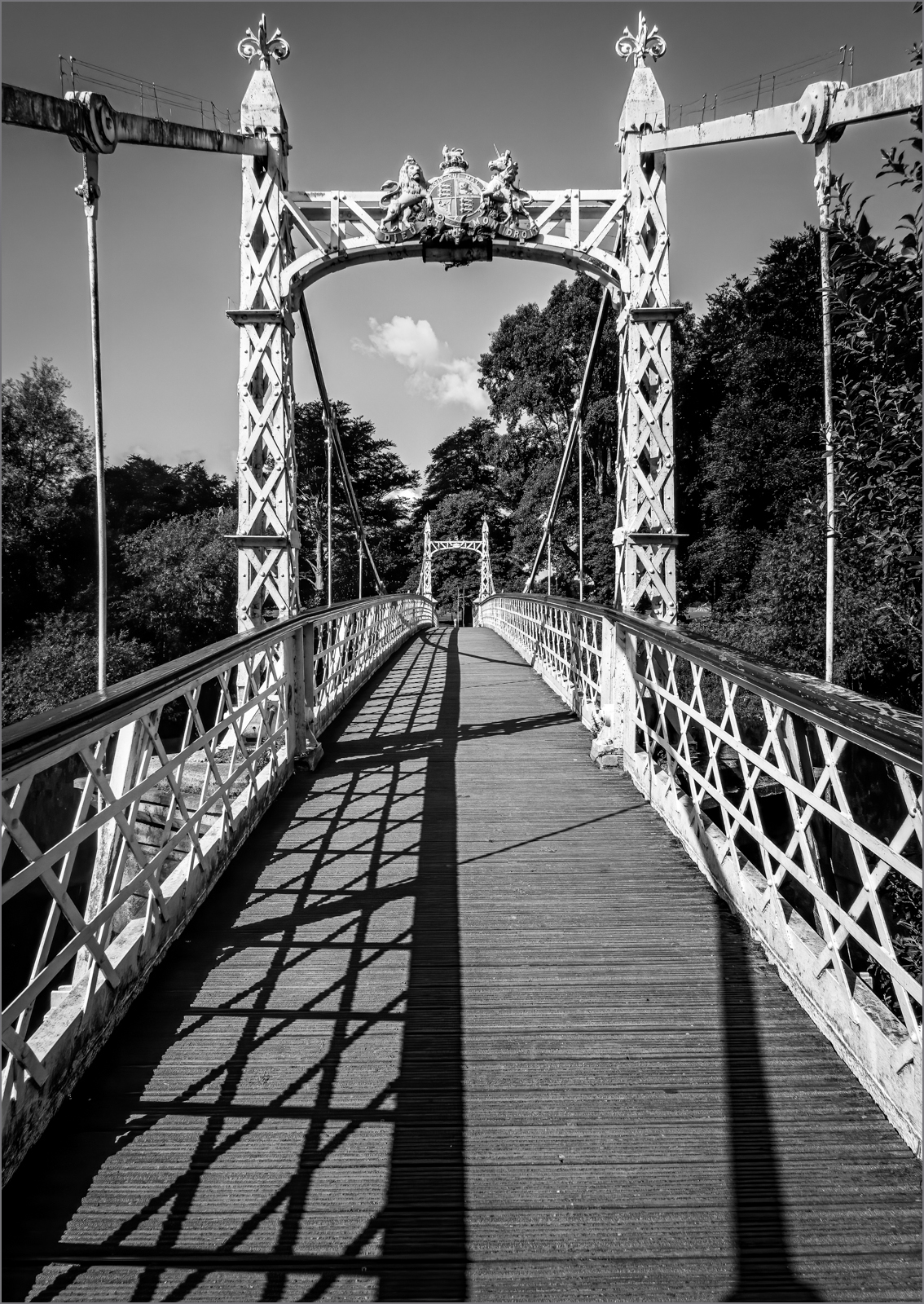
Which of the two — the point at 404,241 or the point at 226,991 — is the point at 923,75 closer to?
the point at 404,241

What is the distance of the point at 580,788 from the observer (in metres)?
4.65

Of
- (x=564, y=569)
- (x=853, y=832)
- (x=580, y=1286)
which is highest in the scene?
(x=564, y=569)

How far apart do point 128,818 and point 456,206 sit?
4573 millimetres

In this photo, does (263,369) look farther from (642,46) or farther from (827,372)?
(827,372)

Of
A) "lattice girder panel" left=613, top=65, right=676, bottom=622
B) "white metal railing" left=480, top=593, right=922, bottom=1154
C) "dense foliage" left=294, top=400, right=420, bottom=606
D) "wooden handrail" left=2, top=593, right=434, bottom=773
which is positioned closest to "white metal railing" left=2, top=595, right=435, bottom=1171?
"wooden handrail" left=2, top=593, right=434, bottom=773

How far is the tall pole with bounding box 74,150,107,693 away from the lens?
277 cm

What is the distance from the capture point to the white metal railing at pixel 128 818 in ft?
6.24

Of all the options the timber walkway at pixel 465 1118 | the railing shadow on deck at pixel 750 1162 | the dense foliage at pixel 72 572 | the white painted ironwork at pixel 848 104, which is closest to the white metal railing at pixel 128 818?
the timber walkway at pixel 465 1118

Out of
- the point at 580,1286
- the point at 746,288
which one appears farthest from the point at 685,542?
the point at 580,1286

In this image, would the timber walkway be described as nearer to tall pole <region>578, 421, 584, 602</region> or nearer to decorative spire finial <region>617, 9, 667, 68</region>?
tall pole <region>578, 421, 584, 602</region>

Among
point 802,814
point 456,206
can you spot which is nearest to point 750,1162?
point 802,814

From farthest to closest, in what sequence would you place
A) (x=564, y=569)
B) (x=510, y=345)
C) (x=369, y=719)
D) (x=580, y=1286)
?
(x=510, y=345) → (x=564, y=569) → (x=369, y=719) → (x=580, y=1286)

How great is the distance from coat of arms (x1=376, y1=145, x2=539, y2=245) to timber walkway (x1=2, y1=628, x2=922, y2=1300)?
160 inches

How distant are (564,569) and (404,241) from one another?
763 inches
